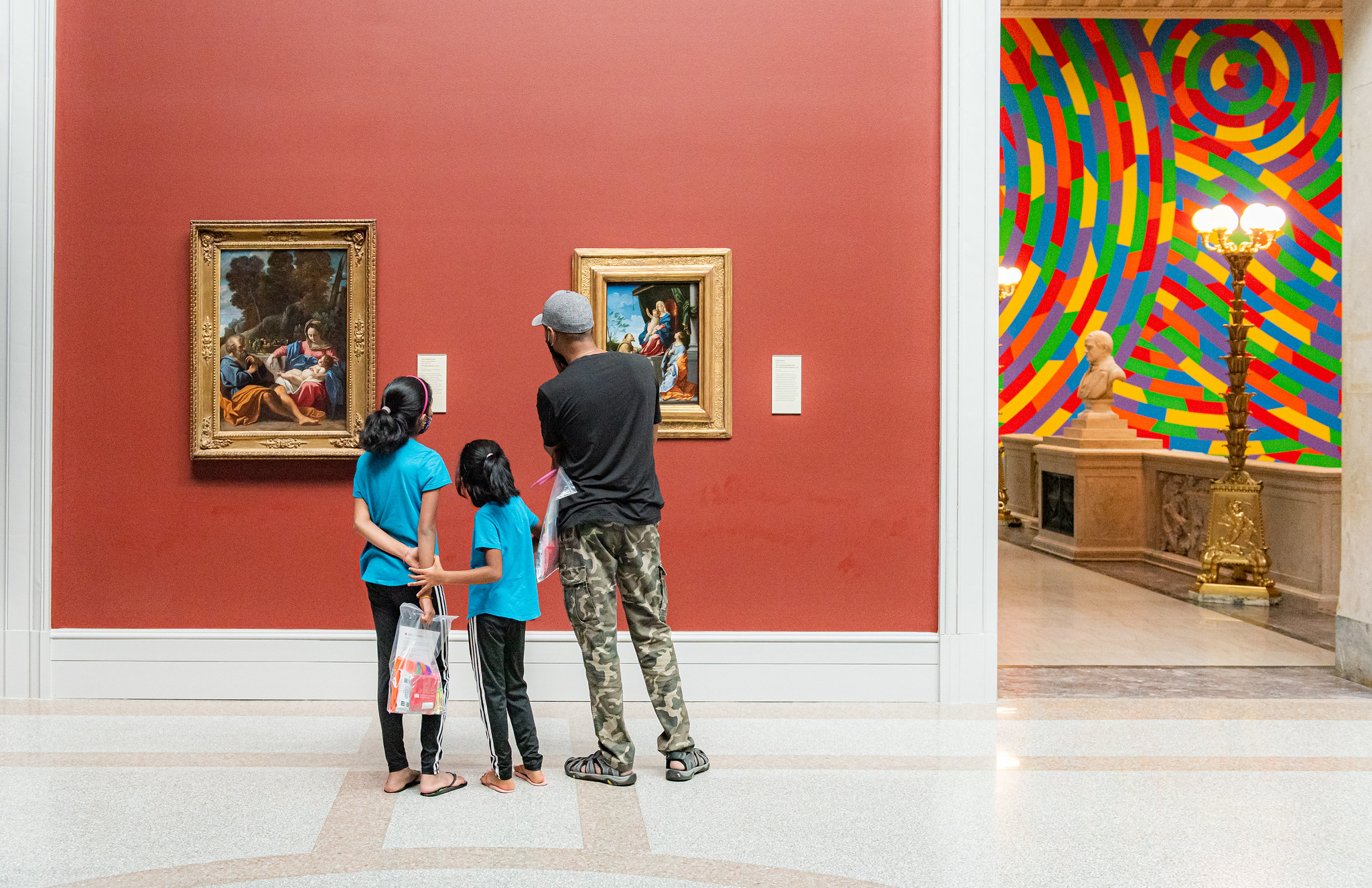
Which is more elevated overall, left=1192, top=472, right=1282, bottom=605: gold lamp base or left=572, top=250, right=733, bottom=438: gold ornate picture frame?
left=572, top=250, right=733, bottom=438: gold ornate picture frame

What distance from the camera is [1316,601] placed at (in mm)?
8703

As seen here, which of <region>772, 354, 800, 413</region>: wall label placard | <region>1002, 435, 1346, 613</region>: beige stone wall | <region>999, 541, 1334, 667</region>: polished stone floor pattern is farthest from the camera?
<region>1002, 435, 1346, 613</region>: beige stone wall

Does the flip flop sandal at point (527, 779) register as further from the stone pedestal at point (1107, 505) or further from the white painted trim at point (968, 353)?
the stone pedestal at point (1107, 505)

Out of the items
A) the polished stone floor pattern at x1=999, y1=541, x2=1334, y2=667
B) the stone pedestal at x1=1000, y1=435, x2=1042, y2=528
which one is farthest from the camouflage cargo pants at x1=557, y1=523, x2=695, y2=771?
the stone pedestal at x1=1000, y1=435, x2=1042, y2=528

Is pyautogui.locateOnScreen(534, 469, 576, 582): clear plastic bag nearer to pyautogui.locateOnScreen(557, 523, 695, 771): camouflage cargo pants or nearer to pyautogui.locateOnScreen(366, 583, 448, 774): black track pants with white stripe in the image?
pyautogui.locateOnScreen(557, 523, 695, 771): camouflage cargo pants

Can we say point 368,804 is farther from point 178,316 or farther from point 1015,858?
point 178,316

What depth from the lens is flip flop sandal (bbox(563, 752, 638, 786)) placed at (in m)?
4.25

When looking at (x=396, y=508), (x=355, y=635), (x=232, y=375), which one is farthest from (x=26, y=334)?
(x=396, y=508)

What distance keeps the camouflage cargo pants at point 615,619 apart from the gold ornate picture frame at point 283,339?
6.26 ft

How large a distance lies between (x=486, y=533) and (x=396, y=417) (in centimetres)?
53

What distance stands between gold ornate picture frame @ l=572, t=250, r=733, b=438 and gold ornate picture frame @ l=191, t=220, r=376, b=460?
116cm

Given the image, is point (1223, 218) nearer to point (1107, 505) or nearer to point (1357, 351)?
point (1107, 505)

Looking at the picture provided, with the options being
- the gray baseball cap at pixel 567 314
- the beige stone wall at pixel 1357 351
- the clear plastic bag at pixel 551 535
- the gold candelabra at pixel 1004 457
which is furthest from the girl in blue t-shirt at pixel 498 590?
the gold candelabra at pixel 1004 457

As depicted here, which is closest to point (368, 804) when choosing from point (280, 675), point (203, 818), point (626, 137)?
point (203, 818)
